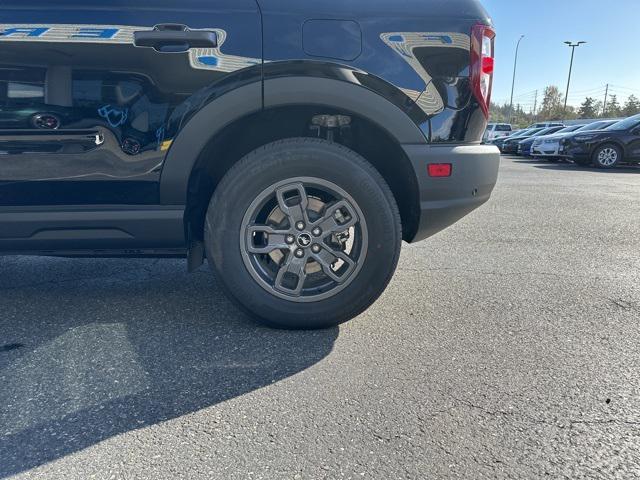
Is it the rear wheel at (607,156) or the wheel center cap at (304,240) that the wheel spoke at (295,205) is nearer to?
the wheel center cap at (304,240)

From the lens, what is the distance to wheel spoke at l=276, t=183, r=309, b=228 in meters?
2.51

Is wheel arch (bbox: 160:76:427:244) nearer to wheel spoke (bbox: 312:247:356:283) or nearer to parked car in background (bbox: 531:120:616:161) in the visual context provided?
wheel spoke (bbox: 312:247:356:283)

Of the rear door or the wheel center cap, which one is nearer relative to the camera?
the rear door

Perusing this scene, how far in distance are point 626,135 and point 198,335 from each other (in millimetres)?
13396

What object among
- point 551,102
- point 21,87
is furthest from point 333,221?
point 551,102

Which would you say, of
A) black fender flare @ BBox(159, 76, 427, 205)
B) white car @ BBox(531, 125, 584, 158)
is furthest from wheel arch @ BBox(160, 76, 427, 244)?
white car @ BBox(531, 125, 584, 158)

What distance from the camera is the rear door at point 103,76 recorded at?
2.31 meters

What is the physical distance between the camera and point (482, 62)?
251cm

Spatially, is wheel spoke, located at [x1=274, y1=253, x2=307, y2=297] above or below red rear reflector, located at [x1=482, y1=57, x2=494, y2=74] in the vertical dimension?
below

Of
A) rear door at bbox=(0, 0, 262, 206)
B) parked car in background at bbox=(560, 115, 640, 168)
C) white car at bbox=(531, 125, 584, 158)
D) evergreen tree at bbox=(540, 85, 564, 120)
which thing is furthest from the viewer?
evergreen tree at bbox=(540, 85, 564, 120)

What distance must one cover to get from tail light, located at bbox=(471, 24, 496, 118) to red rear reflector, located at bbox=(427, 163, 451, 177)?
41 centimetres

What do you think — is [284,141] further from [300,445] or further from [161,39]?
[300,445]

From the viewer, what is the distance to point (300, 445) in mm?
1762

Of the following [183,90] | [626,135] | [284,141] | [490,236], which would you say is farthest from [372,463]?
[626,135]
